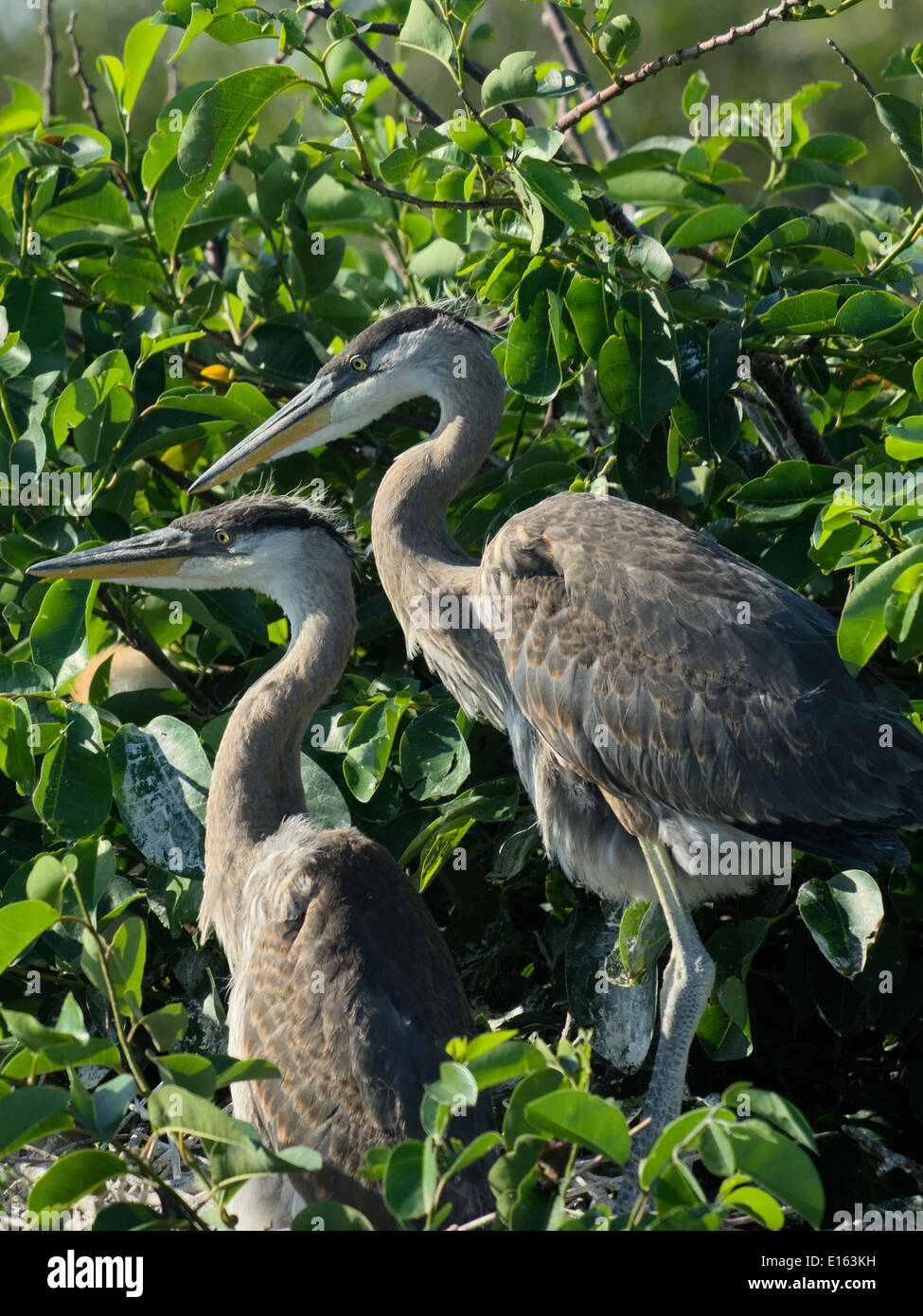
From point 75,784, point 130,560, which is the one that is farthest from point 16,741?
point 130,560

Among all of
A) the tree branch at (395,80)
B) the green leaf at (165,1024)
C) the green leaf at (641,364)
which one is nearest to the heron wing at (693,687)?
the green leaf at (641,364)

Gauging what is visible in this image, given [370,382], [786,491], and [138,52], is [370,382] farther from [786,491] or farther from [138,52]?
[786,491]

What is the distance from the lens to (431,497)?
3.43 metres

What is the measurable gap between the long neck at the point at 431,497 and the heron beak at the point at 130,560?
18.5 inches

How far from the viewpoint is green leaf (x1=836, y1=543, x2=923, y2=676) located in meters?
2.37

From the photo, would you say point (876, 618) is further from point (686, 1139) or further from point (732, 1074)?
point (732, 1074)

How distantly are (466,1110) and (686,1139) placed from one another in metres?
1.02

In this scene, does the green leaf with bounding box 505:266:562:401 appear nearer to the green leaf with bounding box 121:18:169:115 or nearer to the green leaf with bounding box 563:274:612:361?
the green leaf with bounding box 563:274:612:361

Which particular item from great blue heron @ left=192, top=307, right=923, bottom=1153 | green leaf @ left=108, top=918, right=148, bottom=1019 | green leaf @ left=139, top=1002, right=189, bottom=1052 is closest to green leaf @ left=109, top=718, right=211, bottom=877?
great blue heron @ left=192, top=307, right=923, bottom=1153

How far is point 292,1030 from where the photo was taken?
2.72m

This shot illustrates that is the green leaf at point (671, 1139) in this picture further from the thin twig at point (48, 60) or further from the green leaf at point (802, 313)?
the thin twig at point (48, 60)

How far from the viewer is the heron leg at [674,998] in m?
2.89

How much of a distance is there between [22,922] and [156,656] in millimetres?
1514

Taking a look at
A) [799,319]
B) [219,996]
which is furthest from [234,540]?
[799,319]
